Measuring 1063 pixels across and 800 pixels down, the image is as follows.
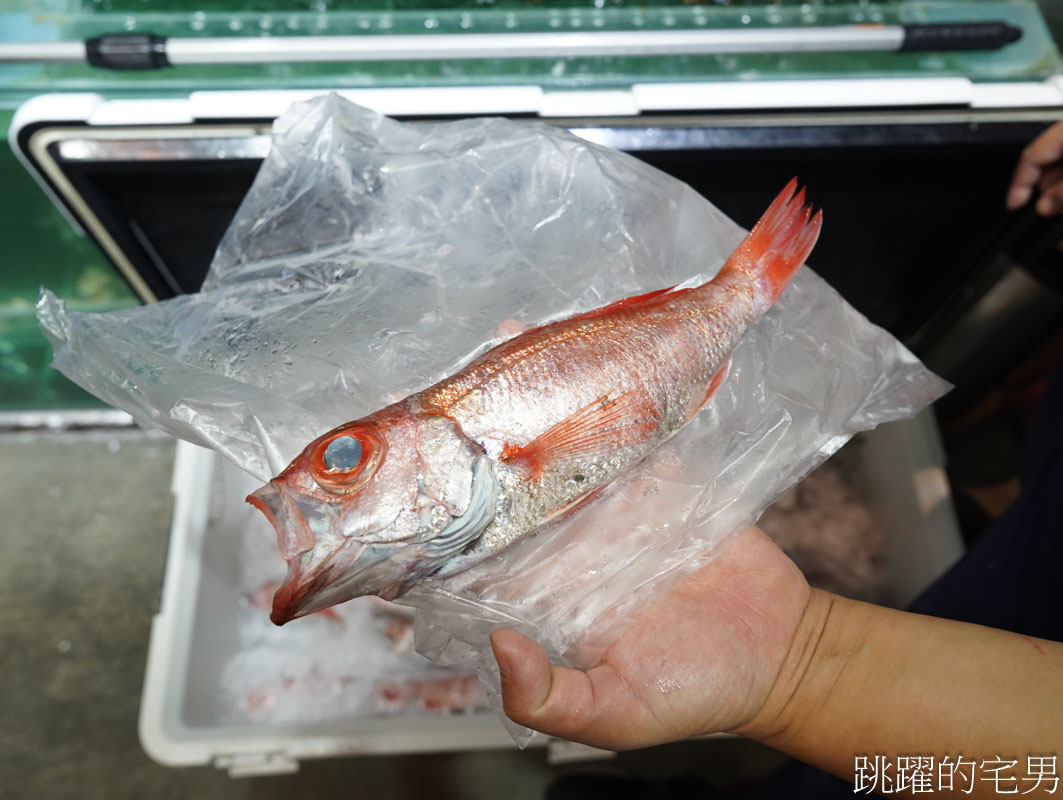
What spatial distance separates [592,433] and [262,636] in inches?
59.1

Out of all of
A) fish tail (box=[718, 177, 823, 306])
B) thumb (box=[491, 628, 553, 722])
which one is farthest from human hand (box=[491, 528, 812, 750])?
fish tail (box=[718, 177, 823, 306])

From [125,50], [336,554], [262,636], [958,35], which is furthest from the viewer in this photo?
[262,636]

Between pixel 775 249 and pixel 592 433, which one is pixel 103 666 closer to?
pixel 592 433

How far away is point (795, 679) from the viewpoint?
3.73 feet

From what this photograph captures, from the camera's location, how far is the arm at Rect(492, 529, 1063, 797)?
990mm

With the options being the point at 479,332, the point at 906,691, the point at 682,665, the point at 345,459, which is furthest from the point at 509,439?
the point at 906,691

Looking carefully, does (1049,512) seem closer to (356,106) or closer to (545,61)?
(545,61)

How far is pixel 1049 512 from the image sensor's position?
1336 millimetres

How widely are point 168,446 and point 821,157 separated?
2.51m

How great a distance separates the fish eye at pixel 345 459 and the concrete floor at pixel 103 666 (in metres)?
1.74

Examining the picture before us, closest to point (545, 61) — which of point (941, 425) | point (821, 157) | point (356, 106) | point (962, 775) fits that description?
point (356, 106)

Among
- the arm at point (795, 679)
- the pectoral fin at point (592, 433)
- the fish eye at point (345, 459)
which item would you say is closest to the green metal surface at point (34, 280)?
the fish eye at point (345, 459)

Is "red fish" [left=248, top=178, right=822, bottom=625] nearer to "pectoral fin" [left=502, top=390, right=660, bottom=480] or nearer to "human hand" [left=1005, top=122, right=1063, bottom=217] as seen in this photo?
"pectoral fin" [left=502, top=390, right=660, bottom=480]

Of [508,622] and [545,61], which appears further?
[545,61]
